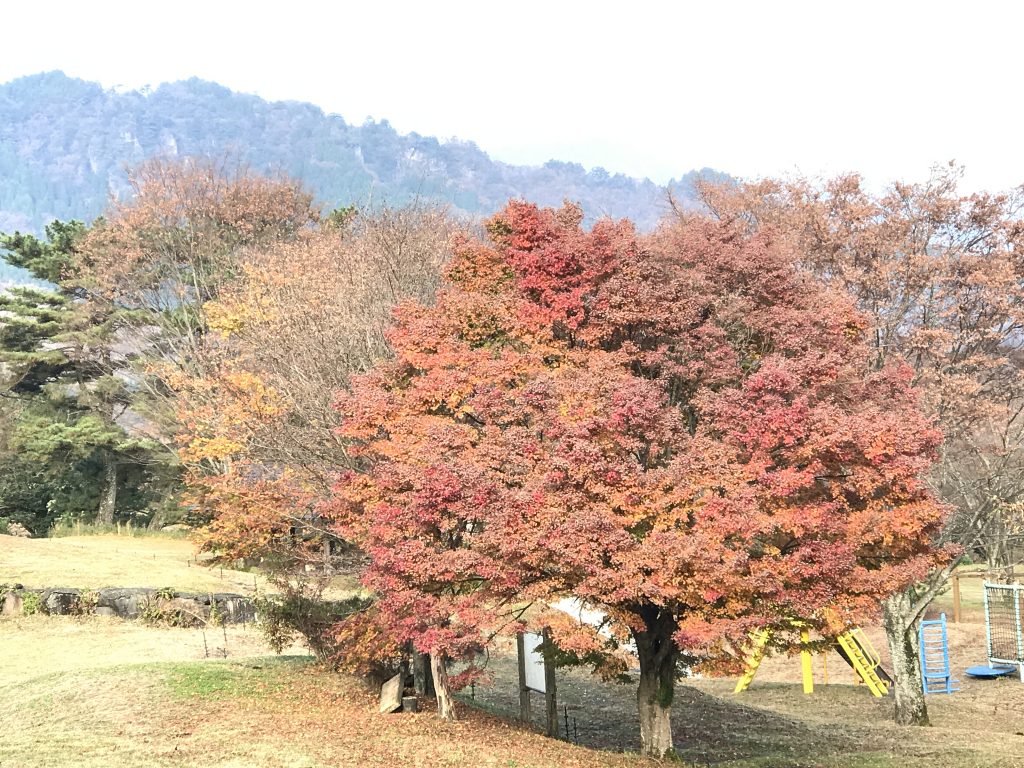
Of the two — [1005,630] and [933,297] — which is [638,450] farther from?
[1005,630]

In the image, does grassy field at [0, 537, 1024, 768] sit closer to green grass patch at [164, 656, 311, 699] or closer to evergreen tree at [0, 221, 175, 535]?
green grass patch at [164, 656, 311, 699]

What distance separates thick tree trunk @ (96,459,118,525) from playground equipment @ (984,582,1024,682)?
3238cm

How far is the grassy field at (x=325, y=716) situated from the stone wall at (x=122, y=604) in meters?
0.48

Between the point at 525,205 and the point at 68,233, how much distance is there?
31138mm

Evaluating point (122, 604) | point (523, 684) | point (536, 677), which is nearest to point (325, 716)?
point (536, 677)

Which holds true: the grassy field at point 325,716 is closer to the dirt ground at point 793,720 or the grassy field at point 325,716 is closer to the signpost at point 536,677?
the dirt ground at point 793,720

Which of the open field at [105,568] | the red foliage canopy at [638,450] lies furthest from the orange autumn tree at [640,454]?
the open field at [105,568]

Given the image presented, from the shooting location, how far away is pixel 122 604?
23.8m

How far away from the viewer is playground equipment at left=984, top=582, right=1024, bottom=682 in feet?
82.5

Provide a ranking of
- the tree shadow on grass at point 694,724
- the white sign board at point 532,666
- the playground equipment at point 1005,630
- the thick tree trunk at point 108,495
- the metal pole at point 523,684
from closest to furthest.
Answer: the white sign board at point 532,666 < the metal pole at point 523,684 < the tree shadow on grass at point 694,724 < the playground equipment at point 1005,630 < the thick tree trunk at point 108,495

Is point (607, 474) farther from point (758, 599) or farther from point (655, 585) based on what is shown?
point (758, 599)

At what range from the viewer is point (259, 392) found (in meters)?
21.2

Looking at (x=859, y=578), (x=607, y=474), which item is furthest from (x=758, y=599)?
(x=607, y=474)

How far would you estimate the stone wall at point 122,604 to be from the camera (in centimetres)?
2345
